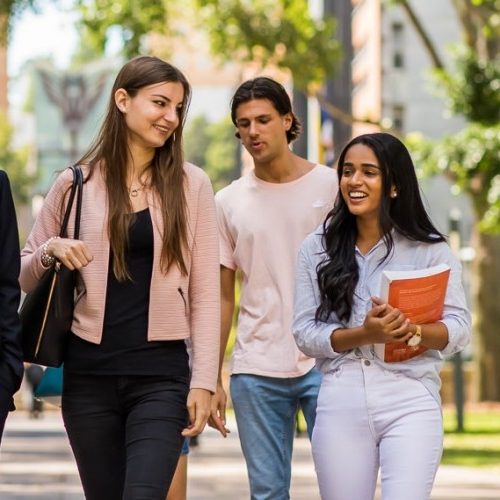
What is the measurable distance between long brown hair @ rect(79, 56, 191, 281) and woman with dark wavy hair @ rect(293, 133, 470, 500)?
60 cm

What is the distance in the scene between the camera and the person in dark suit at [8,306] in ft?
19.6

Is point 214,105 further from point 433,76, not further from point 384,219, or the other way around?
point 384,219

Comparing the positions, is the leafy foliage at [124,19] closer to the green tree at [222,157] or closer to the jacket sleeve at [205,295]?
the jacket sleeve at [205,295]

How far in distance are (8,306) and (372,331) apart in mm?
1273

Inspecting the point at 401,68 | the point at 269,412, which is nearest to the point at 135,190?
the point at 269,412

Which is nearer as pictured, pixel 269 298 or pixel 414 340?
pixel 414 340

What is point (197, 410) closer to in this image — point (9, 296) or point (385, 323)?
point (385, 323)

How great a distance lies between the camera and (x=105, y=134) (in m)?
6.75

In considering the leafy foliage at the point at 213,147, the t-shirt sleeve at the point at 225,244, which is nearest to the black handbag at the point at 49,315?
the t-shirt sleeve at the point at 225,244

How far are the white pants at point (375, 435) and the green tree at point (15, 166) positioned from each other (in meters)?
64.6

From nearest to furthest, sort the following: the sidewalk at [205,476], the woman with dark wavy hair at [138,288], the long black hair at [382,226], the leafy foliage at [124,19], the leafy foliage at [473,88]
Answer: the woman with dark wavy hair at [138,288]
the long black hair at [382,226]
the sidewalk at [205,476]
the leafy foliage at [473,88]
the leafy foliage at [124,19]

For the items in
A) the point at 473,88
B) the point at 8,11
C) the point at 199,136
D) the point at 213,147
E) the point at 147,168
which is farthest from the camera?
the point at 199,136

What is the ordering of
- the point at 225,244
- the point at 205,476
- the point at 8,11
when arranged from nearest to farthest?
the point at 225,244
the point at 205,476
the point at 8,11

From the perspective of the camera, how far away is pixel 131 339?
252 inches
